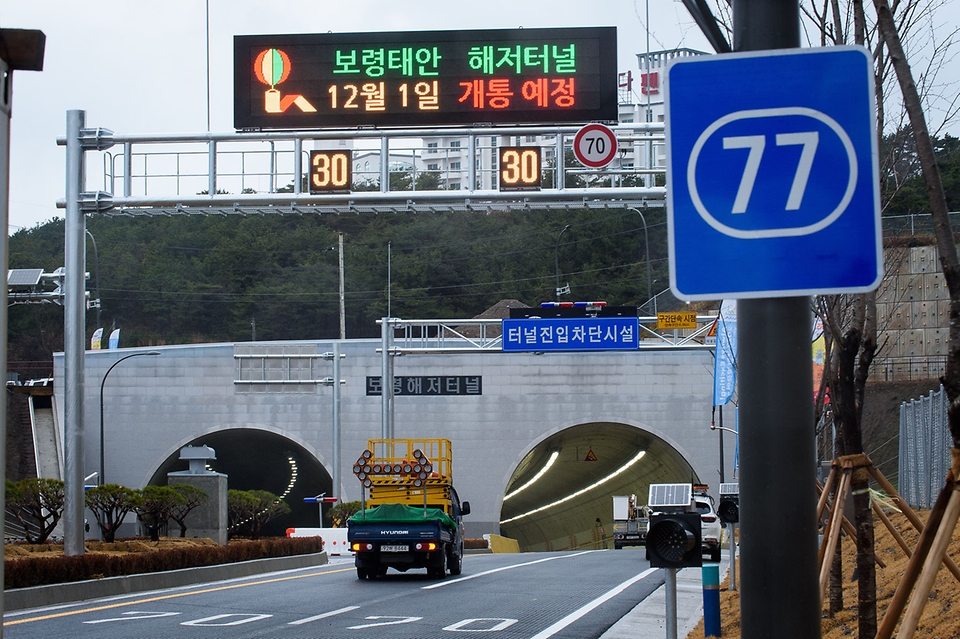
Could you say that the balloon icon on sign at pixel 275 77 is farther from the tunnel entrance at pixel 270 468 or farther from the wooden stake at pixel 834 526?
the tunnel entrance at pixel 270 468

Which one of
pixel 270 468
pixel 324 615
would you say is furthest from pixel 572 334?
pixel 270 468

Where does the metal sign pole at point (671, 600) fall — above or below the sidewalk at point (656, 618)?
above

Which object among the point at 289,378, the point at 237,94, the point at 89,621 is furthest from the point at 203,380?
the point at 89,621

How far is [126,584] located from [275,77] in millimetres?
9211

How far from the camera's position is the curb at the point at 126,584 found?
659 inches

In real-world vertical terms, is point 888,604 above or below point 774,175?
below

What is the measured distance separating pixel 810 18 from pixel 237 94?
37.0 feet

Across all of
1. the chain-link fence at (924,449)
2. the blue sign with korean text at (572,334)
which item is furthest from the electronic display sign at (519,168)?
the blue sign with korean text at (572,334)

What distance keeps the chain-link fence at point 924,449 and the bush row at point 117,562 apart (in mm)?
14813

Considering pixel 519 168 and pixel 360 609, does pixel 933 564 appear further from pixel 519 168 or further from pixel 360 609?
pixel 519 168

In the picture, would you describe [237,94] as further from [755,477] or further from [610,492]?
[610,492]

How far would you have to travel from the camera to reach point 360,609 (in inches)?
612

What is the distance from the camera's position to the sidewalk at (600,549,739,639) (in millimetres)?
13000

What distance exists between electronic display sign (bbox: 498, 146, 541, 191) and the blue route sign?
16112 mm
